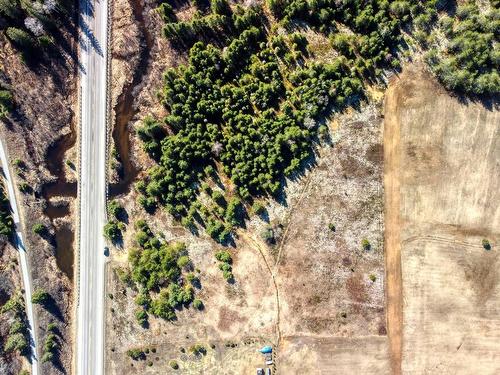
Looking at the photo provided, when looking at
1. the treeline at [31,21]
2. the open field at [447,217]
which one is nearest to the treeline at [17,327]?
the treeline at [31,21]

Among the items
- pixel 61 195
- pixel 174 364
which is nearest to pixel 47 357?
pixel 174 364

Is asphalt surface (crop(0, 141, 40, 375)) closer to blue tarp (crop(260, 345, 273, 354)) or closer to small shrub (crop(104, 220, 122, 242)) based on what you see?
small shrub (crop(104, 220, 122, 242))

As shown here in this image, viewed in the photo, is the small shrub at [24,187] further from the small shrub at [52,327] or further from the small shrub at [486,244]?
the small shrub at [486,244]

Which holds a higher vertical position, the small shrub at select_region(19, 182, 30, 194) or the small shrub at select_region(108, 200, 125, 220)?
the small shrub at select_region(19, 182, 30, 194)

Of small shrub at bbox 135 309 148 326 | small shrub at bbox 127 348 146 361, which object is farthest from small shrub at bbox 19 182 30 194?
small shrub at bbox 127 348 146 361

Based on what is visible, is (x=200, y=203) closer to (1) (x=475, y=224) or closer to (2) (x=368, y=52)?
(2) (x=368, y=52)

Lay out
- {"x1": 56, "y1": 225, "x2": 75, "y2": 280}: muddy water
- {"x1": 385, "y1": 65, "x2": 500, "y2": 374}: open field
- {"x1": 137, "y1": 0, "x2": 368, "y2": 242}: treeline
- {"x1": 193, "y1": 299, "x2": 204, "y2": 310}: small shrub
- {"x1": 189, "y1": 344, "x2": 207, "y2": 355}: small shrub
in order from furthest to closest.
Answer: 1. {"x1": 56, "y1": 225, "x2": 75, "y2": 280}: muddy water
2. {"x1": 189, "y1": 344, "x2": 207, "y2": 355}: small shrub
3. {"x1": 193, "y1": 299, "x2": 204, "y2": 310}: small shrub
4. {"x1": 137, "y1": 0, "x2": 368, "y2": 242}: treeline
5. {"x1": 385, "y1": 65, "x2": 500, "y2": 374}: open field

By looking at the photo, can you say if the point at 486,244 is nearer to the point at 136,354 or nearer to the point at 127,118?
the point at 136,354
